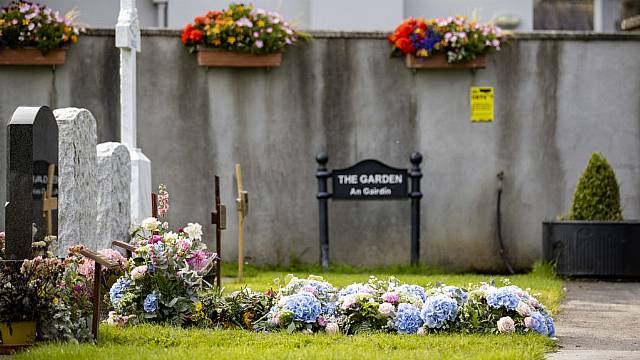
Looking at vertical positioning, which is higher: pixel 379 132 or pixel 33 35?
pixel 33 35

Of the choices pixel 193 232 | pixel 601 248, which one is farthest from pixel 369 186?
pixel 193 232

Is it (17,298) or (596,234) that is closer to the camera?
(17,298)

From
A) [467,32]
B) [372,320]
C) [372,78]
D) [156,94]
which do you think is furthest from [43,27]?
[372,320]

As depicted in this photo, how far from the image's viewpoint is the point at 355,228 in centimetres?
1332

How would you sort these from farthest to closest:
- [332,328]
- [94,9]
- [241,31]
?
[94,9] < [241,31] < [332,328]

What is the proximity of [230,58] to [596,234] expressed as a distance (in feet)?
14.5

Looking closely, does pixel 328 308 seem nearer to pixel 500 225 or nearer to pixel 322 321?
pixel 322 321

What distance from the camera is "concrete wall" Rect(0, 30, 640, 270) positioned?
13.1 metres

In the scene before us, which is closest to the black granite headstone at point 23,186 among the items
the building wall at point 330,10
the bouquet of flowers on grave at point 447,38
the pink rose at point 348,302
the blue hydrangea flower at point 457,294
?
the pink rose at point 348,302

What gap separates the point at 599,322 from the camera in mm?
8602

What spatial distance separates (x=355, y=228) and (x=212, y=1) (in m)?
5.35

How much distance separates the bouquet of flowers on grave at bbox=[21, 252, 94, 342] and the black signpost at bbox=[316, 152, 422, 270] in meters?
5.78

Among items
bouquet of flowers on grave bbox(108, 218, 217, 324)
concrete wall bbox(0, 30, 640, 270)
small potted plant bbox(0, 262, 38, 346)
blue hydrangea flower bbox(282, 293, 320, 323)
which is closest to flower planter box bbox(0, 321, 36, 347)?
small potted plant bbox(0, 262, 38, 346)

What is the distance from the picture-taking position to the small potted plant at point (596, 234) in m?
11.9
